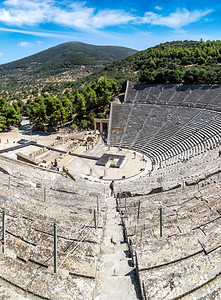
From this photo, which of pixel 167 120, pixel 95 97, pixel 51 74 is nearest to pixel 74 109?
pixel 95 97

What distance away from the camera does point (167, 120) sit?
132 ft

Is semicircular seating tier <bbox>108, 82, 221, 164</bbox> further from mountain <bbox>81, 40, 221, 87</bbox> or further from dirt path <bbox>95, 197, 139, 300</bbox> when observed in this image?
dirt path <bbox>95, 197, 139, 300</bbox>

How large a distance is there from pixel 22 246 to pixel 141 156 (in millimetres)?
26515

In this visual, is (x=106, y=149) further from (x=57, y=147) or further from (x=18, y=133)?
(x=18, y=133)

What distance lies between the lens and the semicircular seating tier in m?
32.0

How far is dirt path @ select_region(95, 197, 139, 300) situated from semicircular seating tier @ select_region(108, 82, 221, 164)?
2058cm

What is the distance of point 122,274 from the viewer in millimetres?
7980

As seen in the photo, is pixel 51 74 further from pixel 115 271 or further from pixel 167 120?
pixel 115 271

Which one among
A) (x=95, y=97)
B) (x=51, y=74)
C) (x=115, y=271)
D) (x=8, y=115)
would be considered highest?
(x=51, y=74)

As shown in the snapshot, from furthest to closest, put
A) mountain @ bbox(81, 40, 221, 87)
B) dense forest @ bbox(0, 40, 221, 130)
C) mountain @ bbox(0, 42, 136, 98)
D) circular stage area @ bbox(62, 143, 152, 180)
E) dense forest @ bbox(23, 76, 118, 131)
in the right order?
mountain @ bbox(0, 42, 136, 98) → mountain @ bbox(81, 40, 221, 87) → dense forest @ bbox(0, 40, 221, 130) → dense forest @ bbox(23, 76, 118, 131) → circular stage area @ bbox(62, 143, 152, 180)

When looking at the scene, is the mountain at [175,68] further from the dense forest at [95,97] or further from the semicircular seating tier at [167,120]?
the semicircular seating tier at [167,120]

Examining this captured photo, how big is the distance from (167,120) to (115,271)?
34.9 meters

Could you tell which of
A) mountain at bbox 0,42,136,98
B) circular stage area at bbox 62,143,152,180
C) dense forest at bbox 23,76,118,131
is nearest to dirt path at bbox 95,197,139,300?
circular stage area at bbox 62,143,152,180

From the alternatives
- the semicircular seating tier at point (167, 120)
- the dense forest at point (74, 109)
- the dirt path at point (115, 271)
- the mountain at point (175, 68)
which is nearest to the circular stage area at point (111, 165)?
the semicircular seating tier at point (167, 120)
